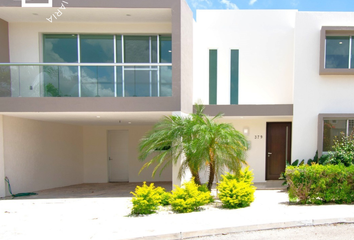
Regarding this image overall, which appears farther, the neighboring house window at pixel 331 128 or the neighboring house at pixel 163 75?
the neighboring house window at pixel 331 128

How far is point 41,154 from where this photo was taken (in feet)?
33.6

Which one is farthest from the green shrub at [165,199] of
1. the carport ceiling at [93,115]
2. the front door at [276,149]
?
the front door at [276,149]

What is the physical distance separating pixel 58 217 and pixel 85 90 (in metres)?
3.78

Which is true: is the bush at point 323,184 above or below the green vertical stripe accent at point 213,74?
below

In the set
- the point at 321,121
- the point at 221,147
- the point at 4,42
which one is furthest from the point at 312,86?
the point at 4,42

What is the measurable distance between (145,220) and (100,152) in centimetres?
795

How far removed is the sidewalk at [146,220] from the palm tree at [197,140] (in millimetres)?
1353

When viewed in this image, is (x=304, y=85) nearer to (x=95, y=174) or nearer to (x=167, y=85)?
(x=167, y=85)

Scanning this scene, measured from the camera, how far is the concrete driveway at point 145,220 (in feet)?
16.1

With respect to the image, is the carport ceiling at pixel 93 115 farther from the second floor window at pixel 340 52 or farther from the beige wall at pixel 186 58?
the second floor window at pixel 340 52

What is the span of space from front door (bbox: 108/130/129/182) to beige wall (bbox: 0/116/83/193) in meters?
1.53

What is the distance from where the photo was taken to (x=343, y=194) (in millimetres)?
6469

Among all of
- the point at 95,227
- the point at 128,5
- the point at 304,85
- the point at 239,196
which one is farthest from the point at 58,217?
the point at 304,85

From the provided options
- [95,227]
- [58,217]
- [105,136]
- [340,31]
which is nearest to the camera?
[95,227]
